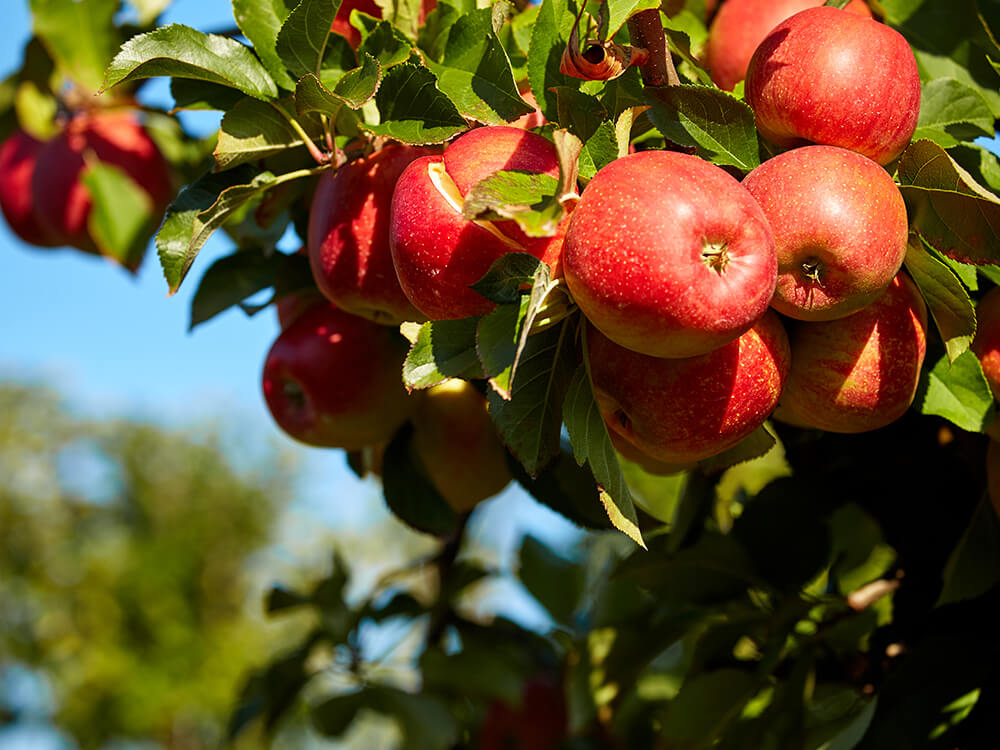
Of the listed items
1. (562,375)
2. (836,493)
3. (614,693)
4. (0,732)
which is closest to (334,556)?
(614,693)

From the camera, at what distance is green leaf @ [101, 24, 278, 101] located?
2.16ft

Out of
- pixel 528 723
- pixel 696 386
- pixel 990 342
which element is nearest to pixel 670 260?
pixel 696 386

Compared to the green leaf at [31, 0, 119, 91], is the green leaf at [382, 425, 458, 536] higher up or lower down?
lower down

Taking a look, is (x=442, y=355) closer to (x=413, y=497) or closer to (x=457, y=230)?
(x=457, y=230)

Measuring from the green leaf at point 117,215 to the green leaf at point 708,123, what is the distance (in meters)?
1.10

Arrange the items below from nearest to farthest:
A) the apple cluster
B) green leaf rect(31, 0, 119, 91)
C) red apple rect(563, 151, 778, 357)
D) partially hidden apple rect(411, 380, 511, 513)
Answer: red apple rect(563, 151, 778, 357) < partially hidden apple rect(411, 380, 511, 513) < green leaf rect(31, 0, 119, 91) < the apple cluster

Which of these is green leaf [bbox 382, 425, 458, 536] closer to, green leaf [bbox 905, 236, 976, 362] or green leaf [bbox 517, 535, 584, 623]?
green leaf [bbox 905, 236, 976, 362]

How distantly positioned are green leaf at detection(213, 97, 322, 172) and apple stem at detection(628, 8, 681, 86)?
0.87 ft

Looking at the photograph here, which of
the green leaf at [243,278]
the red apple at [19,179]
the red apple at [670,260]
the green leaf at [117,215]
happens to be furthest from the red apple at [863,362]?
the red apple at [19,179]

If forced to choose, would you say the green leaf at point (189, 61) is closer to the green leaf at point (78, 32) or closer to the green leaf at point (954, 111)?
the green leaf at point (954, 111)

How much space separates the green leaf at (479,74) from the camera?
2.11 ft

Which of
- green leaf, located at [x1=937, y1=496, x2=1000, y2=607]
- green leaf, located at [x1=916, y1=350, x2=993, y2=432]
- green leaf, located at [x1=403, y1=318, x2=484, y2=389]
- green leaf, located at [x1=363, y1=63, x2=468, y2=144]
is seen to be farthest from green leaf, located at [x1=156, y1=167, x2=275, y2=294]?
green leaf, located at [x1=937, y1=496, x2=1000, y2=607]

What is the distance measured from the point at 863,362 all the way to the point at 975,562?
31 centimetres

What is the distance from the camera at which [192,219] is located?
71 centimetres
